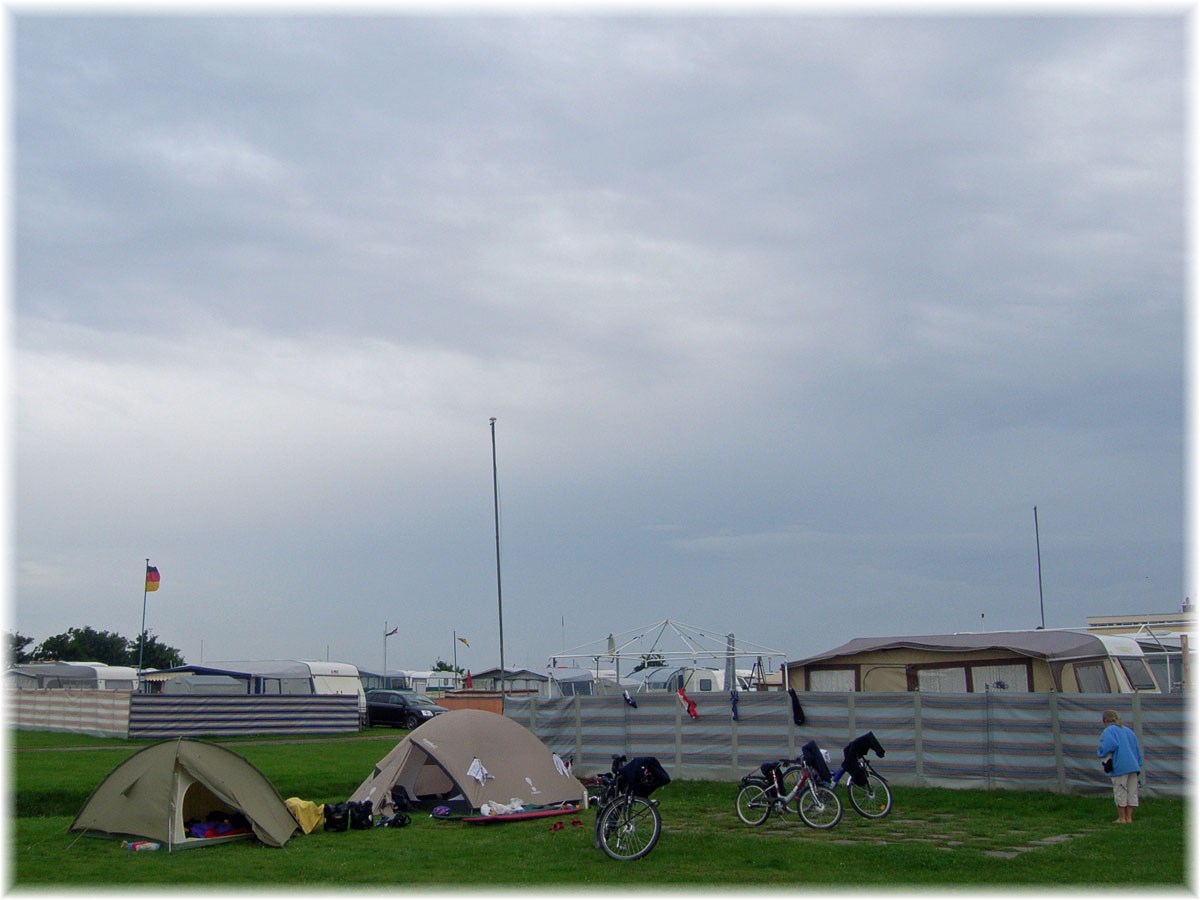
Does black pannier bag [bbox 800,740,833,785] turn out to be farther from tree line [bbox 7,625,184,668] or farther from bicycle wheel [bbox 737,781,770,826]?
tree line [bbox 7,625,184,668]

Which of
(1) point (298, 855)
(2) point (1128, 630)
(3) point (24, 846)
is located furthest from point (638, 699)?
(2) point (1128, 630)

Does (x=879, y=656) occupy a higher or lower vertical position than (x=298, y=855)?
higher

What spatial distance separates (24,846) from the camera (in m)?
14.0

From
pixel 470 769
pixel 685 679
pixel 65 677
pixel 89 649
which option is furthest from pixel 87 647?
A: pixel 470 769

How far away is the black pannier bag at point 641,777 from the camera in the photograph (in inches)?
492

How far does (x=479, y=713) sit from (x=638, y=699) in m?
4.40

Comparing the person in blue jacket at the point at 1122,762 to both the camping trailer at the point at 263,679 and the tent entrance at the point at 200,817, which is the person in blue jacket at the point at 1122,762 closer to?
the tent entrance at the point at 200,817

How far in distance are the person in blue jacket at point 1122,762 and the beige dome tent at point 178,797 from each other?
10.5m

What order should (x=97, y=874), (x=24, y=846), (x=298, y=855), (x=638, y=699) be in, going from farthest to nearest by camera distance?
1. (x=638, y=699)
2. (x=24, y=846)
3. (x=298, y=855)
4. (x=97, y=874)

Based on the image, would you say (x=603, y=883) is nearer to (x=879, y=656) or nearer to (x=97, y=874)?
(x=97, y=874)

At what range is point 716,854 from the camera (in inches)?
488

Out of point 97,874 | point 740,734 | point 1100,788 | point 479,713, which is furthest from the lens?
point 740,734

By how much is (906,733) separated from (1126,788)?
4.32m

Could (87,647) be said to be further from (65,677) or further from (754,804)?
(754,804)
